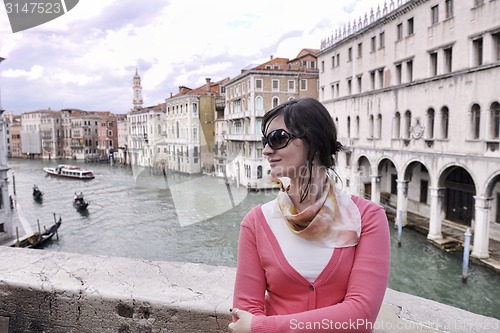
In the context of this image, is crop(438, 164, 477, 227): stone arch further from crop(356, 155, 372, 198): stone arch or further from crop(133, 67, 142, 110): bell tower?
crop(133, 67, 142, 110): bell tower

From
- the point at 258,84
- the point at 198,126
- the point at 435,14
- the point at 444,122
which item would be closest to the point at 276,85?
the point at 258,84

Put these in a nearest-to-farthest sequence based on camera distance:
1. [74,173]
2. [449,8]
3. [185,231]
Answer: [449,8] → [185,231] → [74,173]

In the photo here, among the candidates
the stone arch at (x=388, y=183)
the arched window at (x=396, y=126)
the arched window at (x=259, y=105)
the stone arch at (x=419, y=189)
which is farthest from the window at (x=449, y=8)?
the arched window at (x=259, y=105)

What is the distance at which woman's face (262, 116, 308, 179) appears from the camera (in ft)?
3.97

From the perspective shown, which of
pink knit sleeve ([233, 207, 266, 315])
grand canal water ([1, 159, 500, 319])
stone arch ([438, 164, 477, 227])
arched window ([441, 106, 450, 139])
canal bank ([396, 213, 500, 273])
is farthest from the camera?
stone arch ([438, 164, 477, 227])

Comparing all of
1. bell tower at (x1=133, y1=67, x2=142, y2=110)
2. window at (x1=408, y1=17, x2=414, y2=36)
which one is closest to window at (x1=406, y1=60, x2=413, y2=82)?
window at (x1=408, y1=17, x2=414, y2=36)

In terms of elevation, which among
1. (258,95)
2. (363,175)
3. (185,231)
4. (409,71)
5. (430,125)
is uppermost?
(258,95)

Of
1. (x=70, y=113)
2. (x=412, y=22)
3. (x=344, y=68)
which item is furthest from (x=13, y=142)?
(x=412, y=22)

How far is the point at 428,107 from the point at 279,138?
14.3 metres

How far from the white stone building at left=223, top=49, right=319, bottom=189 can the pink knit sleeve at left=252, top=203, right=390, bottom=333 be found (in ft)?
79.5

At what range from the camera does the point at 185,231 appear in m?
17.7

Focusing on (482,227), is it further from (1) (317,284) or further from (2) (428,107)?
(1) (317,284)

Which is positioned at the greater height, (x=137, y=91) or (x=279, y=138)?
(x=137, y=91)

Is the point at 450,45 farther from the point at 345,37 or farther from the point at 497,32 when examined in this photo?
the point at 345,37
